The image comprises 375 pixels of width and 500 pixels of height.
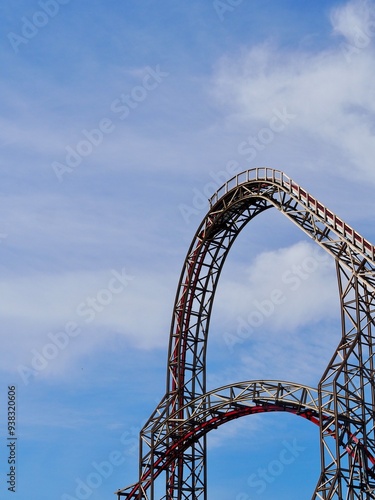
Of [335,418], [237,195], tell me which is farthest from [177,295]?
[335,418]

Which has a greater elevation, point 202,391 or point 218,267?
point 218,267

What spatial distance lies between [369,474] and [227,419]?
8417mm

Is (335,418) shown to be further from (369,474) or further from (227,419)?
(227,419)

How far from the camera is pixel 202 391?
161 ft

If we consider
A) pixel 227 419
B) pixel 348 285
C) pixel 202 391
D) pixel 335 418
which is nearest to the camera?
pixel 335 418

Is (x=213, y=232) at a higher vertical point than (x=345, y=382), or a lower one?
higher

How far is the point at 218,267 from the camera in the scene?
49.8 m

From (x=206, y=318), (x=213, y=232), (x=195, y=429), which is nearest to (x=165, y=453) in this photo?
(x=195, y=429)

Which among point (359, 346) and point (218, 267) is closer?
point (359, 346)

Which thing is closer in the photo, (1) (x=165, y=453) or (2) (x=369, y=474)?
(2) (x=369, y=474)

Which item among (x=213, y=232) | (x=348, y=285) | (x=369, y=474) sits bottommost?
(x=369, y=474)

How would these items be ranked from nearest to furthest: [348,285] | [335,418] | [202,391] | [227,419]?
[335,418], [348,285], [227,419], [202,391]

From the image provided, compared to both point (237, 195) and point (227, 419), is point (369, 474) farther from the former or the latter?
point (237, 195)

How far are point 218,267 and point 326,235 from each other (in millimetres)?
9291
